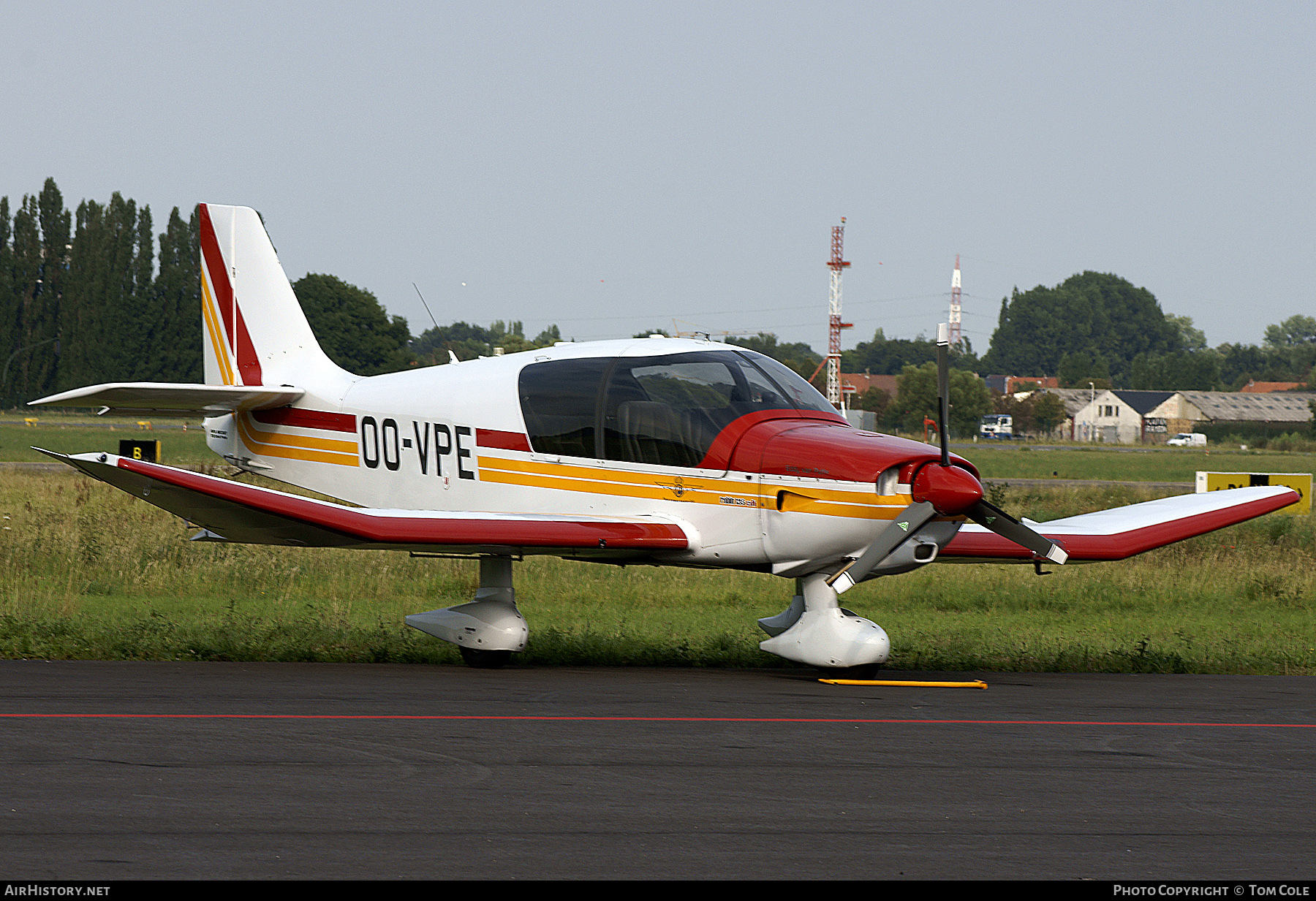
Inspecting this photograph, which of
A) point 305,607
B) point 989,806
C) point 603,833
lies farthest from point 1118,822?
point 305,607

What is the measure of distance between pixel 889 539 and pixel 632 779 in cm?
349

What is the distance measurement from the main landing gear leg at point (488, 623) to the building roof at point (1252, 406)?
410ft

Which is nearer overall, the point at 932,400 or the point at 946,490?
the point at 946,490

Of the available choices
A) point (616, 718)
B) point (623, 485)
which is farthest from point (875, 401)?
point (616, 718)

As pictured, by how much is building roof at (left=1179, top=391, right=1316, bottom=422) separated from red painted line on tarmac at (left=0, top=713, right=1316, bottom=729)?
126 metres

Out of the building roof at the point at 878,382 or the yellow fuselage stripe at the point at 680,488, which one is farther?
the building roof at the point at 878,382

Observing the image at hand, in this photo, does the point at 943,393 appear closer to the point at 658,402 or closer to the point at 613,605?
the point at 658,402

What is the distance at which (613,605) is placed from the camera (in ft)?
52.0

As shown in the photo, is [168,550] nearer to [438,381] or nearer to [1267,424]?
[438,381]

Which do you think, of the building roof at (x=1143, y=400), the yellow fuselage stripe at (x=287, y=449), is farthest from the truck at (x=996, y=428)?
the yellow fuselage stripe at (x=287, y=449)

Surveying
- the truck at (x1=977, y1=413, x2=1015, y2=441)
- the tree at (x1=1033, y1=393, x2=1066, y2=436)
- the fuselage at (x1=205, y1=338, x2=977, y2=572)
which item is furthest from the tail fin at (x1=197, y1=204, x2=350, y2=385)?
the tree at (x1=1033, y1=393, x2=1066, y2=436)

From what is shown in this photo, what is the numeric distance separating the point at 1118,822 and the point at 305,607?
1010 centimetres

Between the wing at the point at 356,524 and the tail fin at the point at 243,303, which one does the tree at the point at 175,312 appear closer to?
the tail fin at the point at 243,303

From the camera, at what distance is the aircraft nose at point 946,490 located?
9.30 metres
